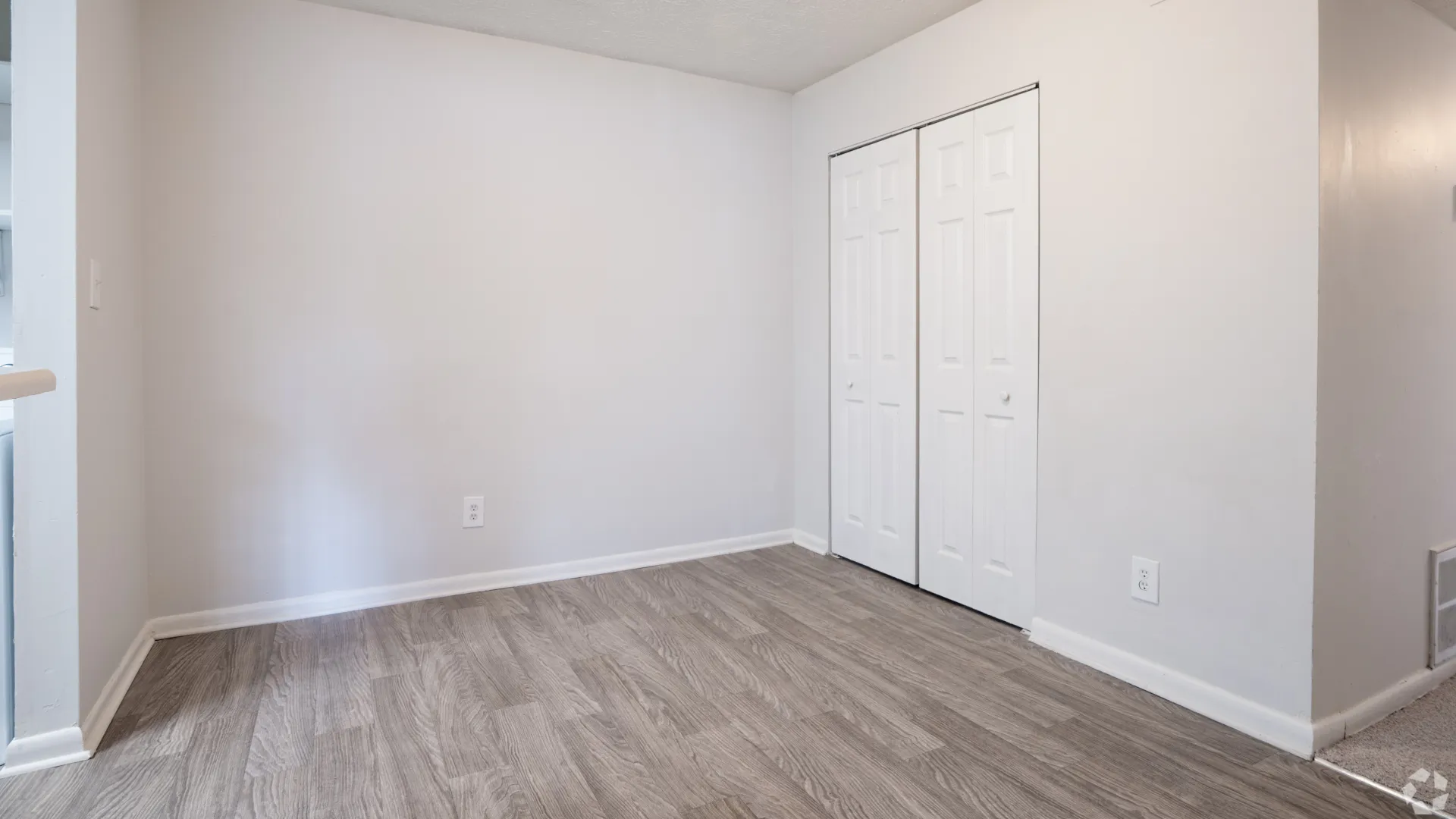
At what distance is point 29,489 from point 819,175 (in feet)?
10.0

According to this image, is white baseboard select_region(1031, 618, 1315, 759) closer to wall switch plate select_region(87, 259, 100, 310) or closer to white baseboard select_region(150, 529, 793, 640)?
→ white baseboard select_region(150, 529, 793, 640)

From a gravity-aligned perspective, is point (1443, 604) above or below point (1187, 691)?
above

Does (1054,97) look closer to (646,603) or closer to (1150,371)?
(1150,371)

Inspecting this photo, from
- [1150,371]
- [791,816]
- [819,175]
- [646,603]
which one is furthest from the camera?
[819,175]

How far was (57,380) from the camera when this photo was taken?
1.75 m

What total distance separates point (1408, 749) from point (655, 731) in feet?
6.04

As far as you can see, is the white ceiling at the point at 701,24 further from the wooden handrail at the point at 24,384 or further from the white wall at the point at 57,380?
the wooden handrail at the point at 24,384

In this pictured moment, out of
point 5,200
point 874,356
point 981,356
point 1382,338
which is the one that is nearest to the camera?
point 1382,338

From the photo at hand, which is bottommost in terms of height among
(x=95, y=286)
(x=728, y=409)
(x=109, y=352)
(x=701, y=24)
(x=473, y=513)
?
(x=473, y=513)

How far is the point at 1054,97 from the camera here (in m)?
2.42

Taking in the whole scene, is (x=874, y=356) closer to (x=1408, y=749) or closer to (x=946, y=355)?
(x=946, y=355)

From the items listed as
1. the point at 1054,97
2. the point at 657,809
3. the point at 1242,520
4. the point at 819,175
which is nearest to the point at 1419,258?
the point at 1242,520

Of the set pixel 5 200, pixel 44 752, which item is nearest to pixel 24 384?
pixel 44 752

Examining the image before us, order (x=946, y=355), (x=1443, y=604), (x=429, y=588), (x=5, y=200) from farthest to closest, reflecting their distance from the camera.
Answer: (x=429, y=588), (x=946, y=355), (x=5, y=200), (x=1443, y=604)
